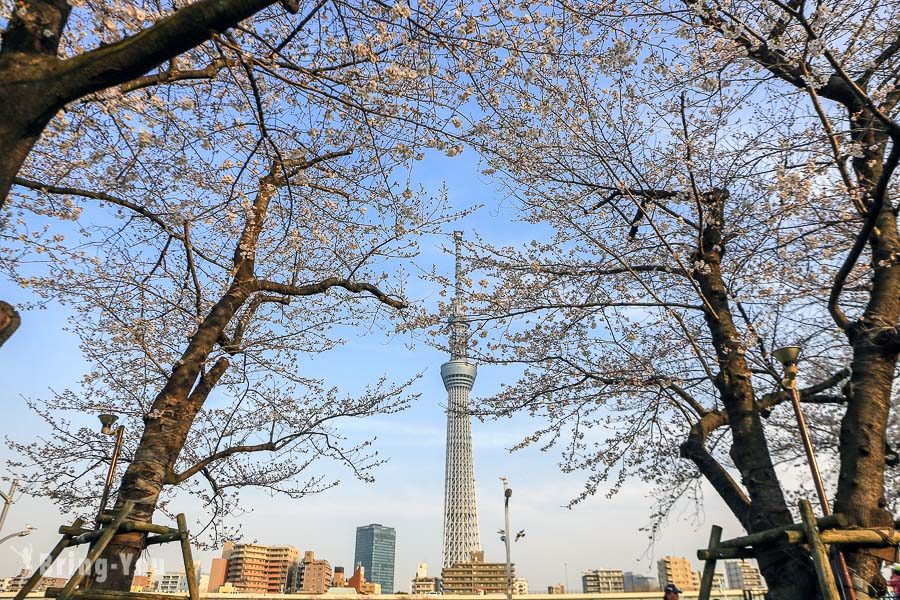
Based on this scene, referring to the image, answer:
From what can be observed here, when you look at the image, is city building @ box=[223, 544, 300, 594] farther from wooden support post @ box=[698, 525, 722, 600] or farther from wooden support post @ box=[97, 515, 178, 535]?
wooden support post @ box=[698, 525, 722, 600]

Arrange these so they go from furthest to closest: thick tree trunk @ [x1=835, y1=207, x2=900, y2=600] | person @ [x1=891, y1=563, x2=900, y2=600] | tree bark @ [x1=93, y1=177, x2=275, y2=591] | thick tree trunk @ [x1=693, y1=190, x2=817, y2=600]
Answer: tree bark @ [x1=93, y1=177, x2=275, y2=591] < thick tree trunk @ [x1=693, y1=190, x2=817, y2=600] < thick tree trunk @ [x1=835, y1=207, x2=900, y2=600] < person @ [x1=891, y1=563, x2=900, y2=600]

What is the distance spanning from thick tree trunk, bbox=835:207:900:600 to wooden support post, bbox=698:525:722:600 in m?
0.96

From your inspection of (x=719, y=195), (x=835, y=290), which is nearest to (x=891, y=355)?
(x=835, y=290)

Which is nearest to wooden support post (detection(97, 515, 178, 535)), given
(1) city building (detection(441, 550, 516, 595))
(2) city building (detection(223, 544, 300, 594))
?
(1) city building (detection(441, 550, 516, 595))

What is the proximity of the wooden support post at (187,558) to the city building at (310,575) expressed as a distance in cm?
9406

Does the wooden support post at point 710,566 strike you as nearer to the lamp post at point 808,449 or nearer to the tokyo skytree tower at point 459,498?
the lamp post at point 808,449

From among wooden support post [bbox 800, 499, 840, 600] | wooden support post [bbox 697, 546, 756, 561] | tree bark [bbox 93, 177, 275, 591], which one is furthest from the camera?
tree bark [bbox 93, 177, 275, 591]

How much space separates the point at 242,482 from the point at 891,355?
32.3 ft

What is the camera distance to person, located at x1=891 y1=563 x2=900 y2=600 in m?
4.13

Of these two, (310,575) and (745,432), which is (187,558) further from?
(310,575)

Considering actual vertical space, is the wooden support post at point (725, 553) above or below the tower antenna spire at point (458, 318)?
below

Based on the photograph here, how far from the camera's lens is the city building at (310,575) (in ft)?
294

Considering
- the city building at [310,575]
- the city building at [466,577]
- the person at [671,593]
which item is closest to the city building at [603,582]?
the city building at [466,577]

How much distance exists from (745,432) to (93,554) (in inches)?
236
